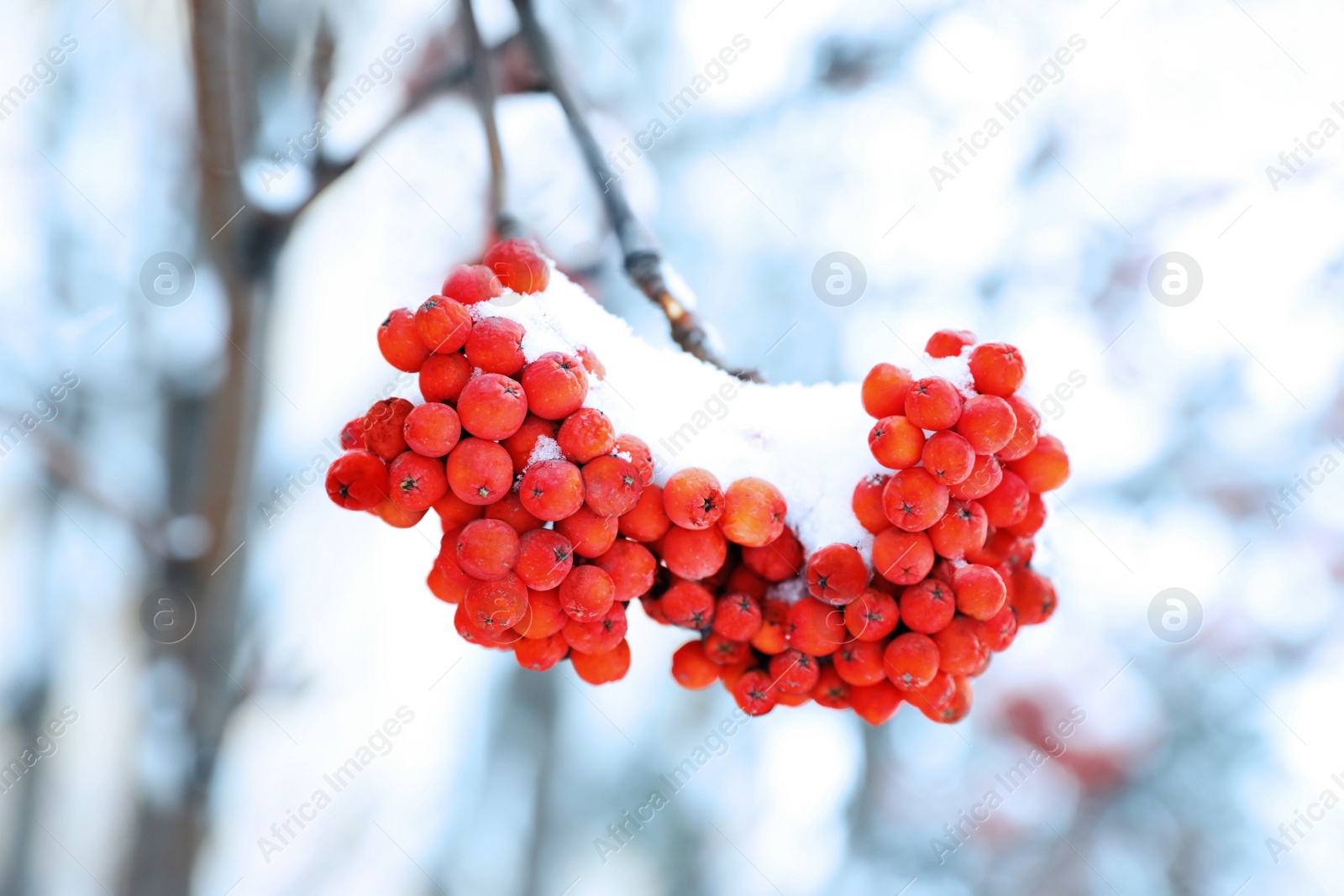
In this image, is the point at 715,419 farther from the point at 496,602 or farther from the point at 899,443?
the point at 496,602

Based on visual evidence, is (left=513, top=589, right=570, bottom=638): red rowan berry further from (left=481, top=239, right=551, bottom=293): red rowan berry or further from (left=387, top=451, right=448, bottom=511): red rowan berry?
(left=481, top=239, right=551, bottom=293): red rowan berry

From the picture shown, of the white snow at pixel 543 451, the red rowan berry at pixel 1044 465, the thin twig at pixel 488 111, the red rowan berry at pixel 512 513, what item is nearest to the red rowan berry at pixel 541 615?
the red rowan berry at pixel 512 513

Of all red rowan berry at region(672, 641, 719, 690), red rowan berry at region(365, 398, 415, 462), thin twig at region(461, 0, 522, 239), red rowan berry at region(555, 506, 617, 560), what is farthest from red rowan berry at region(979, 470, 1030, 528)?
thin twig at region(461, 0, 522, 239)

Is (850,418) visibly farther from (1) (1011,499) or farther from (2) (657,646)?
(2) (657,646)

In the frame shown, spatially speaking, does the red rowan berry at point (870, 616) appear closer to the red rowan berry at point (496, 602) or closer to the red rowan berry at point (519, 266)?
the red rowan berry at point (496, 602)

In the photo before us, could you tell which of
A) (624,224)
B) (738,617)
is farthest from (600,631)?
(624,224)

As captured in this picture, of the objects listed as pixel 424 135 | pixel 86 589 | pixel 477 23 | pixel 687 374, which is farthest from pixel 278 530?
pixel 687 374
